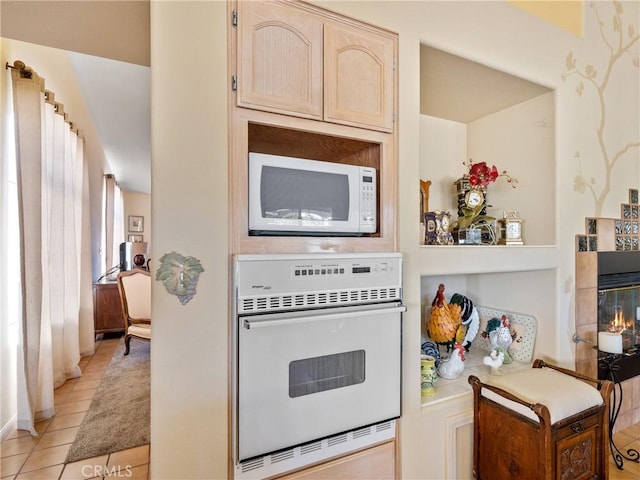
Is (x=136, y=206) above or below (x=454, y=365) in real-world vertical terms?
above

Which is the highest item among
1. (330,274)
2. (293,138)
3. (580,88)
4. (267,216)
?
(580,88)

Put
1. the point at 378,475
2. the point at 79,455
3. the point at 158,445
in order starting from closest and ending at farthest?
the point at 158,445 → the point at 378,475 → the point at 79,455

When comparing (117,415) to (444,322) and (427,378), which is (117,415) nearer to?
(427,378)

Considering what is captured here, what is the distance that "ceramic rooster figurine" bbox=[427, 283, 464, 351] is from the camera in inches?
76.7

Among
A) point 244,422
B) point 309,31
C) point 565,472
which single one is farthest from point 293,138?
point 565,472

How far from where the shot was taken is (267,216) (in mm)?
1269

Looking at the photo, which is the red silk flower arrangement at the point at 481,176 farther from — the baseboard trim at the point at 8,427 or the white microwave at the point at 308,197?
the baseboard trim at the point at 8,427

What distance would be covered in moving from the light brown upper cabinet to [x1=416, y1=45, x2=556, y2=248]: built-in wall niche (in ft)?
1.31

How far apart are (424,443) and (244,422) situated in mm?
927

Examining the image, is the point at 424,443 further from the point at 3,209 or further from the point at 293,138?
the point at 3,209

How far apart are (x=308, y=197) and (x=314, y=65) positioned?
55 cm

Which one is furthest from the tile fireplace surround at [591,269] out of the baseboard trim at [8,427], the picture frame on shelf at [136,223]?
the picture frame on shelf at [136,223]

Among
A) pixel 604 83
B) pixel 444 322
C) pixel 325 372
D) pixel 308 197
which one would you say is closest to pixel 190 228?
pixel 308 197

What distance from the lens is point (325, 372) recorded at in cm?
134
